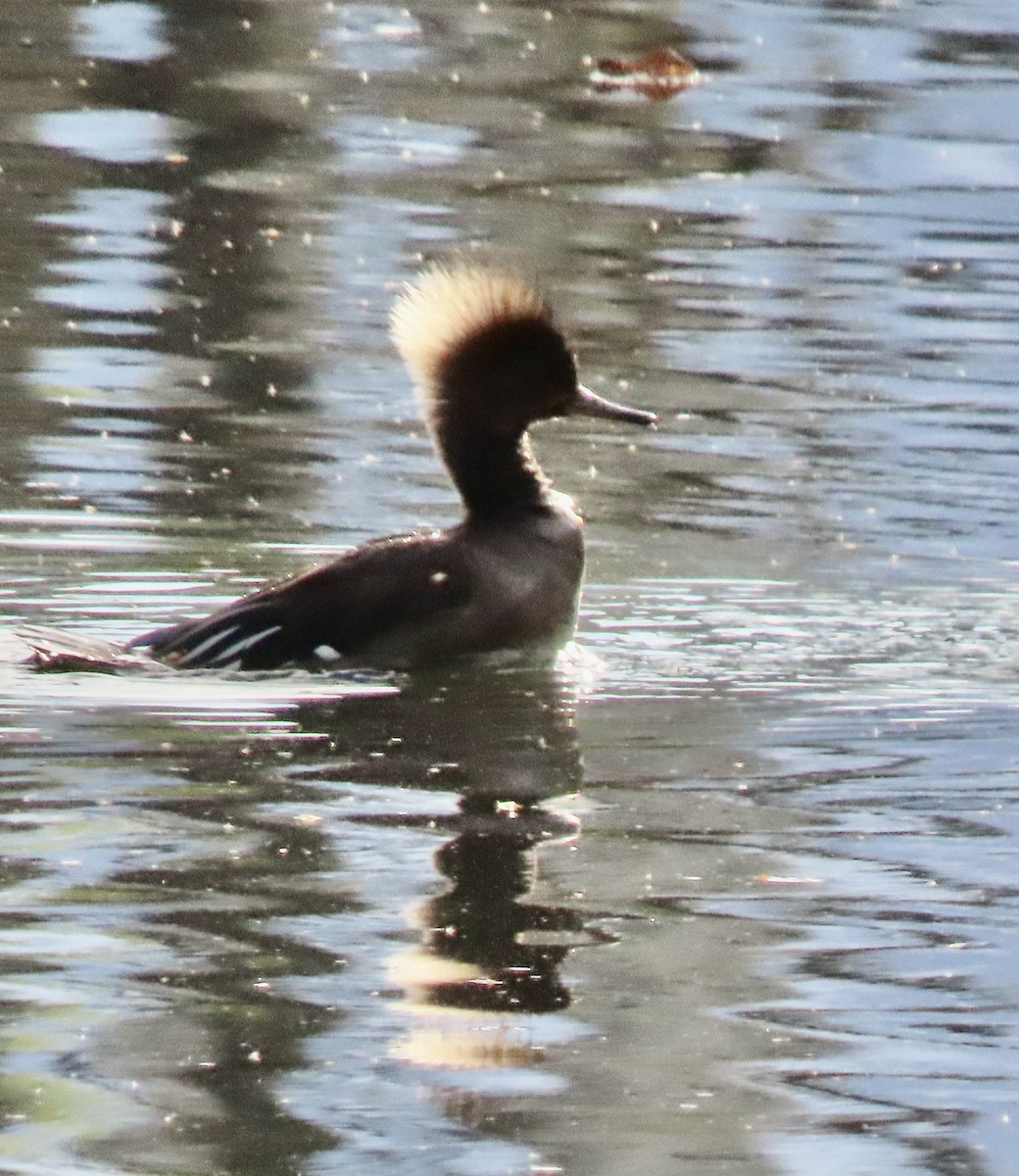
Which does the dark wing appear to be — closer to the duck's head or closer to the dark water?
the dark water

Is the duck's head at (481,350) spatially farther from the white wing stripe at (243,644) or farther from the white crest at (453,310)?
the white wing stripe at (243,644)

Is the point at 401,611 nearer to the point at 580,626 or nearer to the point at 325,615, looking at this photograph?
the point at 325,615

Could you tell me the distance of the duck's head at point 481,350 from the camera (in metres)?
7.86

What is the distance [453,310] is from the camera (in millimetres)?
7855

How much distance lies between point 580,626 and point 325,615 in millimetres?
839

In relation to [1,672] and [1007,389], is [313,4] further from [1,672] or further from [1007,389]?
[1,672]

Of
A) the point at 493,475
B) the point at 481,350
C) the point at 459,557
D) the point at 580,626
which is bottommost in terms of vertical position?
the point at 580,626

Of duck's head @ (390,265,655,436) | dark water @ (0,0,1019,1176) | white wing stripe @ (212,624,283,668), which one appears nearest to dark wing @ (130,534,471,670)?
white wing stripe @ (212,624,283,668)

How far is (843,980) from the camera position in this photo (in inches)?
193

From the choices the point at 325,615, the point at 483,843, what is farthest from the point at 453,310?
the point at 483,843

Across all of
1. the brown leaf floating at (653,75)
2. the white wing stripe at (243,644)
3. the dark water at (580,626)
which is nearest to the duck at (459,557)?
the white wing stripe at (243,644)

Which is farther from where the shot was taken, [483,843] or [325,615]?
[325,615]

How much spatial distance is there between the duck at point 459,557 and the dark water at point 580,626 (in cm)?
14

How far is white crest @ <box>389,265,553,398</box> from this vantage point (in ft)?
25.7
